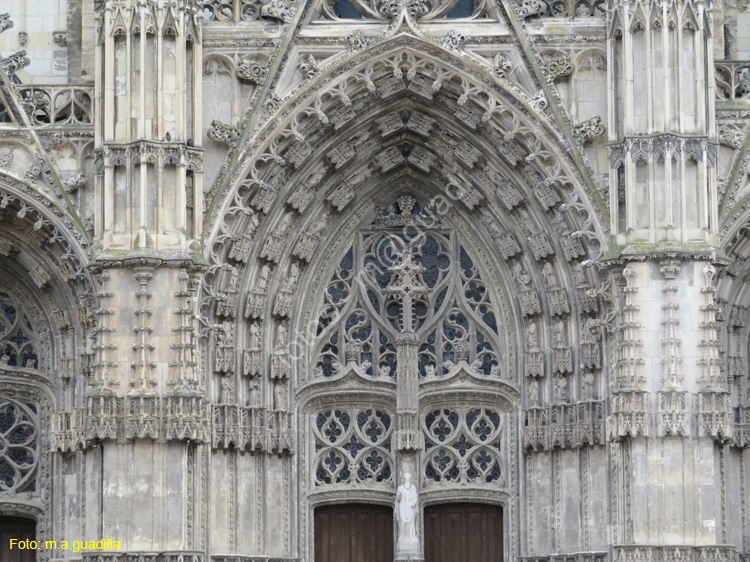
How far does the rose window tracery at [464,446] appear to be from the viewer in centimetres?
2475

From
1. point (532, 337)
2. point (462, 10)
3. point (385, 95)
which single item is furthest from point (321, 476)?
point (462, 10)

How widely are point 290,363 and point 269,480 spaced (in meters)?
1.60

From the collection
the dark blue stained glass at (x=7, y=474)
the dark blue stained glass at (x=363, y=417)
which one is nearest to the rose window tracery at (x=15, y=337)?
the dark blue stained glass at (x=7, y=474)

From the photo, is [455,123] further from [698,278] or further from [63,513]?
[63,513]

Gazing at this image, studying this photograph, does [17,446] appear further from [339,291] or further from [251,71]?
[251,71]

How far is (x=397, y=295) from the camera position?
2495 centimetres

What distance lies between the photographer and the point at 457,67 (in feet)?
78.1

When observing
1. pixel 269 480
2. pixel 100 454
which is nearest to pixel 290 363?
pixel 269 480

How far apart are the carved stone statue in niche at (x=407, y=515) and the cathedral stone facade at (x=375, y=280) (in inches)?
1.9

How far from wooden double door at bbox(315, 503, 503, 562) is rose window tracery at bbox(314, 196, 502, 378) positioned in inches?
72.5

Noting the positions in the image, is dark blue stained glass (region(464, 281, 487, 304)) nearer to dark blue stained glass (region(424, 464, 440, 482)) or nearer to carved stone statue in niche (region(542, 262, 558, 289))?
carved stone statue in niche (region(542, 262, 558, 289))

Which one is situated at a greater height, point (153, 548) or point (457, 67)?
point (457, 67)

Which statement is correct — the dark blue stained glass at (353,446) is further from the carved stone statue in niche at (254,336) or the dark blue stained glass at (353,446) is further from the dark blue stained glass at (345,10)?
the dark blue stained glass at (345,10)

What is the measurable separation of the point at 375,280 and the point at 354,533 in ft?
11.3
